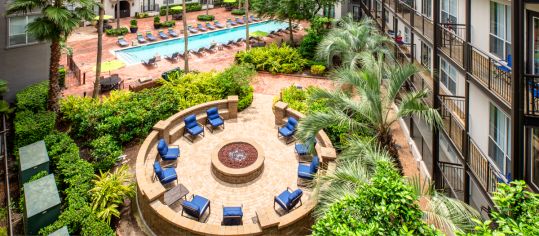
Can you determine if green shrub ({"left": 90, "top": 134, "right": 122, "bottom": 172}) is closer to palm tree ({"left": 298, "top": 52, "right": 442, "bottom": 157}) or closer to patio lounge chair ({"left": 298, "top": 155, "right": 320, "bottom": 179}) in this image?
patio lounge chair ({"left": 298, "top": 155, "right": 320, "bottom": 179})

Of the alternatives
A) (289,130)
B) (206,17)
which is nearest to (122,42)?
(206,17)

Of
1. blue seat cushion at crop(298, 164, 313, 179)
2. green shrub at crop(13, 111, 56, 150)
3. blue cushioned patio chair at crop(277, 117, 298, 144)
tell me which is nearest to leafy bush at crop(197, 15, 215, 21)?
green shrub at crop(13, 111, 56, 150)

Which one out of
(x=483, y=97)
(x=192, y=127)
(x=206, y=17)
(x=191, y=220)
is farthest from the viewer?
(x=206, y=17)

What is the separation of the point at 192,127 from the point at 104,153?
16.4 ft

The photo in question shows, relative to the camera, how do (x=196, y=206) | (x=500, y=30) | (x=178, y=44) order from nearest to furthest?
(x=500, y=30), (x=196, y=206), (x=178, y=44)

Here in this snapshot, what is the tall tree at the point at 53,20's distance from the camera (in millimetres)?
19062

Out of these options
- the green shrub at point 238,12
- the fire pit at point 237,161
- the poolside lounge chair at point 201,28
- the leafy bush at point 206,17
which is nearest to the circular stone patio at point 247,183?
the fire pit at point 237,161

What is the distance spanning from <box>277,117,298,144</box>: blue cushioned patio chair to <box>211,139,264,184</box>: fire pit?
1877mm

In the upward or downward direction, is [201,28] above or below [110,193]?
above

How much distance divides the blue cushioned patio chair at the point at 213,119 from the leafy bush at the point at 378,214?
1512 cm

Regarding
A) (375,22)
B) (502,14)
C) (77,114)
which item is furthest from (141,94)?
(375,22)

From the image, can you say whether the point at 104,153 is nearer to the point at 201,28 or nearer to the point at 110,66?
the point at 110,66

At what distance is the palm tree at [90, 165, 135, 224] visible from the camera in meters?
14.8

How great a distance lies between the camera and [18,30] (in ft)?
74.7
